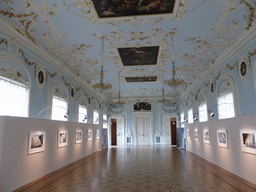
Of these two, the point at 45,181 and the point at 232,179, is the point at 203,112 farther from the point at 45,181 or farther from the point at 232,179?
the point at 45,181

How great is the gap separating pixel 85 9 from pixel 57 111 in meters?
6.58

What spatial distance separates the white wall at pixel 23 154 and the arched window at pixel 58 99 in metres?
1.33

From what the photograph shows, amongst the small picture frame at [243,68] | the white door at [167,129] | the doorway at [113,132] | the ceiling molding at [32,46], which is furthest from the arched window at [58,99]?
the white door at [167,129]

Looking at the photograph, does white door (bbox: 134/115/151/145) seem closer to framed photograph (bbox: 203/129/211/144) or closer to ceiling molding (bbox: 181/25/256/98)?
ceiling molding (bbox: 181/25/256/98)

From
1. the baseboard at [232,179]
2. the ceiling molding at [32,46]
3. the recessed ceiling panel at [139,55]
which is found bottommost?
the baseboard at [232,179]

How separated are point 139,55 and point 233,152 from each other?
294 inches

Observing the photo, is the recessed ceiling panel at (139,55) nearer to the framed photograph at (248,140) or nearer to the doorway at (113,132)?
the framed photograph at (248,140)

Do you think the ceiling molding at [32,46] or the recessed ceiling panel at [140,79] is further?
the recessed ceiling panel at [140,79]

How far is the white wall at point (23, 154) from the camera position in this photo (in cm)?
594

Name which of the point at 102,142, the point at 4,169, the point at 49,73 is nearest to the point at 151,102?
the point at 102,142

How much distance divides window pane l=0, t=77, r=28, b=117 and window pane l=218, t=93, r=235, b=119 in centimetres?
961

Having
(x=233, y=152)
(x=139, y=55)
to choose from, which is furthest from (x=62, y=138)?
(x=233, y=152)

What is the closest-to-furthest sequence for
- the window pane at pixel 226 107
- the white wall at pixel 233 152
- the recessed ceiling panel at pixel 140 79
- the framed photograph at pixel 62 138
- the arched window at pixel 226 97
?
the white wall at pixel 233 152, the framed photograph at pixel 62 138, the arched window at pixel 226 97, the window pane at pixel 226 107, the recessed ceiling panel at pixel 140 79

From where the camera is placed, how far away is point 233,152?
8180 mm
